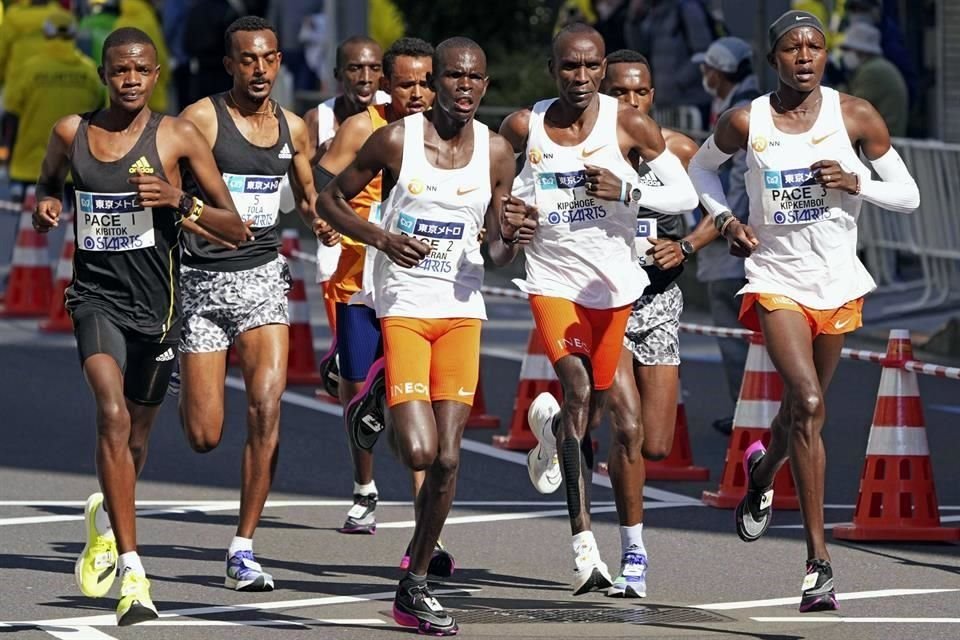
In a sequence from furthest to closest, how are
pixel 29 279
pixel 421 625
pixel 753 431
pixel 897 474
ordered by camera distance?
pixel 29 279 < pixel 753 431 < pixel 897 474 < pixel 421 625

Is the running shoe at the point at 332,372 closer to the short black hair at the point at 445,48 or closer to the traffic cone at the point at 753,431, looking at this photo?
the traffic cone at the point at 753,431

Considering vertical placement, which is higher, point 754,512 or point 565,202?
point 565,202

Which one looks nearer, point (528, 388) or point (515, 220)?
point (515, 220)

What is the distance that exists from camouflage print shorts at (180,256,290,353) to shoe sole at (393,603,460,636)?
157 centimetres

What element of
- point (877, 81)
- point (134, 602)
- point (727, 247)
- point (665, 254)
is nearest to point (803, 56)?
point (665, 254)

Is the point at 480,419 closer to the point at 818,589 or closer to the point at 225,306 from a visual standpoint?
the point at 225,306

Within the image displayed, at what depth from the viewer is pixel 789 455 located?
970 cm

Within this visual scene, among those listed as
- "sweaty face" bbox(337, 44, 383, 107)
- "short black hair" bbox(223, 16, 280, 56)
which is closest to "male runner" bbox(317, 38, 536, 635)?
"short black hair" bbox(223, 16, 280, 56)

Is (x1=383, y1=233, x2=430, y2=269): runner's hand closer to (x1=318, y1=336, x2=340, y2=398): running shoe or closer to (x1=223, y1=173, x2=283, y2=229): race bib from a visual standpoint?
(x1=223, y1=173, x2=283, y2=229): race bib

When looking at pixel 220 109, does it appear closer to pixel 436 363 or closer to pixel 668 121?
pixel 436 363

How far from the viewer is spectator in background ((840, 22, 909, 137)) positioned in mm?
19078

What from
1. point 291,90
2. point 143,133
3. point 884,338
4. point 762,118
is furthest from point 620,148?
point 291,90

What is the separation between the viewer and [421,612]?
888 cm

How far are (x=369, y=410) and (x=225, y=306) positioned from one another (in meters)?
0.76
